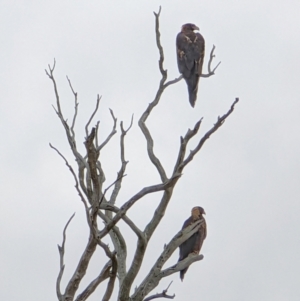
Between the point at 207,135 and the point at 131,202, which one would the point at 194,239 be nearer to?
the point at 207,135

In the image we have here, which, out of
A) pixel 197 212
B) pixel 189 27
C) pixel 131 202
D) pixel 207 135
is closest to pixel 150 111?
pixel 207 135

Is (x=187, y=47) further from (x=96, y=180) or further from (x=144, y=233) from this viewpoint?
(x=96, y=180)

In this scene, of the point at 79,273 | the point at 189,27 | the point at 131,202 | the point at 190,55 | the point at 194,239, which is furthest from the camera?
the point at 189,27

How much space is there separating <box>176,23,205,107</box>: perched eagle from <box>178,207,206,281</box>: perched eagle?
1321 mm

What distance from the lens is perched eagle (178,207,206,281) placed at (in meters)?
7.81

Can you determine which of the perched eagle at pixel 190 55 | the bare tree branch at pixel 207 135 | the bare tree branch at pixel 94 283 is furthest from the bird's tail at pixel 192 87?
the bare tree branch at pixel 94 283

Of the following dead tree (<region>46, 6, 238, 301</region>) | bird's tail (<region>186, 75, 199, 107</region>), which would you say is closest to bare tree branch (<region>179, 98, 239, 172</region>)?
dead tree (<region>46, 6, 238, 301</region>)

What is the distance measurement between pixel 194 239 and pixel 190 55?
216 cm

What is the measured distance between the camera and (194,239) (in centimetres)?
793

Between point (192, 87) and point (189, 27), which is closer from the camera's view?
point (192, 87)

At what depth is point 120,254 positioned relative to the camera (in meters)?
6.15

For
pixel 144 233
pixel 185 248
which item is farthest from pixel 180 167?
pixel 185 248

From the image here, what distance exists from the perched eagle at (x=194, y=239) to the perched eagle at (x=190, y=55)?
1.32m

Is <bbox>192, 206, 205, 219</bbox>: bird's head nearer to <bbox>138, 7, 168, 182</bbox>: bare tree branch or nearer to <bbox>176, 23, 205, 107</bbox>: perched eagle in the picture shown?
<bbox>176, 23, 205, 107</bbox>: perched eagle
